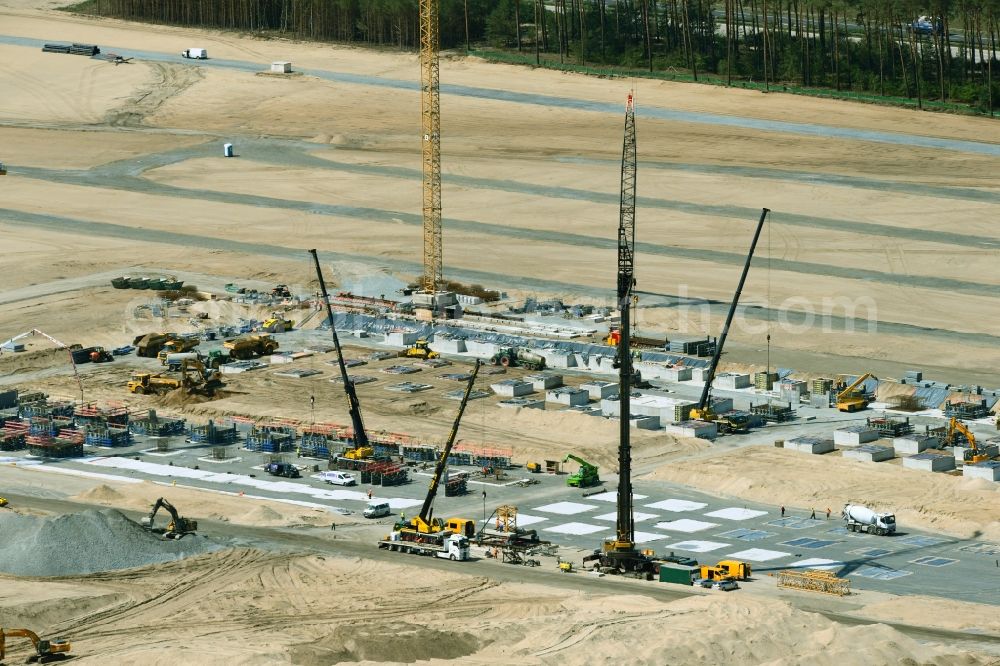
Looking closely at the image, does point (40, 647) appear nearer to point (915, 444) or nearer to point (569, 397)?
point (569, 397)

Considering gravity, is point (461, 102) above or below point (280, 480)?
above

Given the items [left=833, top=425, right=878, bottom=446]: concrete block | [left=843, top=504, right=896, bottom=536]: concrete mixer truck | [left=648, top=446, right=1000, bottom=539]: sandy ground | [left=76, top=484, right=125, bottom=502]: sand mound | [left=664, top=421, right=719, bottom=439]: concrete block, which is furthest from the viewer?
[left=664, top=421, right=719, bottom=439]: concrete block

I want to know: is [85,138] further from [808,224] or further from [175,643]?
[175,643]

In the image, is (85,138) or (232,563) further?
(85,138)

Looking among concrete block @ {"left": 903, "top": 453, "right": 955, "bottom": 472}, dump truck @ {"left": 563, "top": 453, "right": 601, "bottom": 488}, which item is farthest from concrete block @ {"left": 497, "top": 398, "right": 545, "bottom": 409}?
concrete block @ {"left": 903, "top": 453, "right": 955, "bottom": 472}

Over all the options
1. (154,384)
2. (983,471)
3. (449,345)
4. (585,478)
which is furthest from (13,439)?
(983,471)

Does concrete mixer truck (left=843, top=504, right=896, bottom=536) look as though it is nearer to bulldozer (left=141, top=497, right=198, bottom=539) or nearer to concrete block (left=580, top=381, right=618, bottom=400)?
concrete block (left=580, top=381, right=618, bottom=400)

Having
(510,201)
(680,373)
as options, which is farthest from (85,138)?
(680,373)
